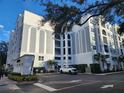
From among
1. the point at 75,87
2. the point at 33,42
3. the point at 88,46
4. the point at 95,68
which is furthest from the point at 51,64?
the point at 75,87

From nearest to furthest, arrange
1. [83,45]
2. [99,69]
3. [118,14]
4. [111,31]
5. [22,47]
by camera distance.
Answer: [118,14]
[99,69]
[22,47]
[83,45]
[111,31]

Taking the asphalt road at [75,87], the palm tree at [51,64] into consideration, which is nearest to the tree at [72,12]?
the asphalt road at [75,87]

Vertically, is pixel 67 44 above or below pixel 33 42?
above

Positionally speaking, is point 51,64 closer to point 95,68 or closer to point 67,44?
point 67,44

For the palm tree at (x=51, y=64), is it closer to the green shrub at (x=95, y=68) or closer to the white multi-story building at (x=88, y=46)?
the white multi-story building at (x=88, y=46)

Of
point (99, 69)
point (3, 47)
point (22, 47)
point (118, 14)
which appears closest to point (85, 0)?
point (118, 14)

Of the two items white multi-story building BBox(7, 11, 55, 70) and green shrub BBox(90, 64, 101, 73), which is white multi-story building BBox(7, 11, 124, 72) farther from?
green shrub BBox(90, 64, 101, 73)

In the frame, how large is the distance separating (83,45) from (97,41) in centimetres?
508

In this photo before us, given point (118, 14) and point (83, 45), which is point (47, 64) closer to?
point (83, 45)

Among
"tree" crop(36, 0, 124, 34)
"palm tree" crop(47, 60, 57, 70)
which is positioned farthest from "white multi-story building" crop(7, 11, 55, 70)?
"tree" crop(36, 0, 124, 34)

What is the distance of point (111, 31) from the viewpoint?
59438mm

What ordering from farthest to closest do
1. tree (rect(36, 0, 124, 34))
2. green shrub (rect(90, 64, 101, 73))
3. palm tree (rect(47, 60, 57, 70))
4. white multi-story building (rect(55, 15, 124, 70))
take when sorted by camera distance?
1. palm tree (rect(47, 60, 57, 70))
2. white multi-story building (rect(55, 15, 124, 70))
3. green shrub (rect(90, 64, 101, 73))
4. tree (rect(36, 0, 124, 34))

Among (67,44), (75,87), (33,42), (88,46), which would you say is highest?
(67,44)

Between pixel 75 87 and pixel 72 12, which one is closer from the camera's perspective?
pixel 72 12
